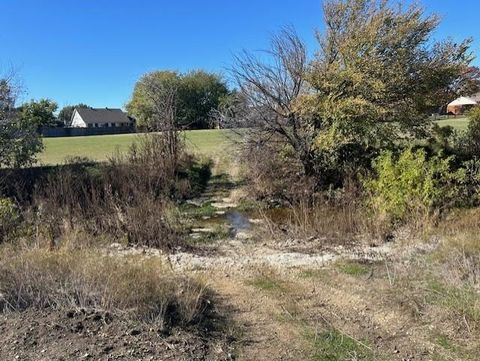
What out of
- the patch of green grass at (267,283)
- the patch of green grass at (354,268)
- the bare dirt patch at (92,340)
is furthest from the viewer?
the patch of green grass at (354,268)

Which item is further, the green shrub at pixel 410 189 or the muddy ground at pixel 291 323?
the green shrub at pixel 410 189

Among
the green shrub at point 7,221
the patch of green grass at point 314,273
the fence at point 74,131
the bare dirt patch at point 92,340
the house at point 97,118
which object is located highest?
the house at point 97,118

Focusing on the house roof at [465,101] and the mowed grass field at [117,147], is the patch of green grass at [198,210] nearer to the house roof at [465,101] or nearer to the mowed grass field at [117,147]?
the mowed grass field at [117,147]

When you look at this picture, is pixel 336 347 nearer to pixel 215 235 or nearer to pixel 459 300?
pixel 459 300

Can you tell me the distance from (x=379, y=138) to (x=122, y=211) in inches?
398

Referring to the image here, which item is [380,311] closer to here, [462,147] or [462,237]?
[462,237]

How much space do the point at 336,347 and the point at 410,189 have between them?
634 centimetres

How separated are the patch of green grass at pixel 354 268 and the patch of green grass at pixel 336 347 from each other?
1979 millimetres

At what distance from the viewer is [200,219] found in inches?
500

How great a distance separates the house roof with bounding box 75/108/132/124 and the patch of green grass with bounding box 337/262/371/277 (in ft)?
322

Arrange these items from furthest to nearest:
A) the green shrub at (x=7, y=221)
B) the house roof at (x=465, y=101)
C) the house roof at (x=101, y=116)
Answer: the house roof at (x=101, y=116)
the house roof at (x=465, y=101)
the green shrub at (x=7, y=221)

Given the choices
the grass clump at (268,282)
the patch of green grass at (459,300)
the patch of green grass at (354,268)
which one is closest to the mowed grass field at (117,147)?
the patch of green grass at (354,268)

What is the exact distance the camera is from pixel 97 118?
102000 millimetres

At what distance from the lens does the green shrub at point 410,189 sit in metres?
9.37
